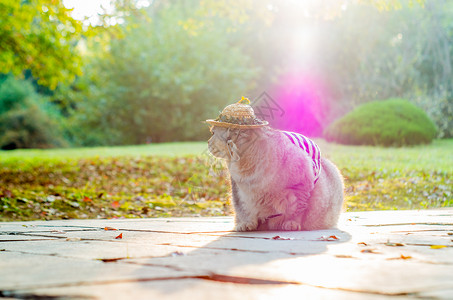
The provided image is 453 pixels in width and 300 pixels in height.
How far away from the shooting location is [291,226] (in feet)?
11.9

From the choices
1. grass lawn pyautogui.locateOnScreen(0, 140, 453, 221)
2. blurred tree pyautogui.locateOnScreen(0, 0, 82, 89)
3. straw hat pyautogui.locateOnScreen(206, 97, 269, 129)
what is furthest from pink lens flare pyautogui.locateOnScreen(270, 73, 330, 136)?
straw hat pyautogui.locateOnScreen(206, 97, 269, 129)

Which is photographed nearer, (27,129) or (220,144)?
(220,144)

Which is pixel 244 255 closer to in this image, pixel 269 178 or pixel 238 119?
pixel 269 178

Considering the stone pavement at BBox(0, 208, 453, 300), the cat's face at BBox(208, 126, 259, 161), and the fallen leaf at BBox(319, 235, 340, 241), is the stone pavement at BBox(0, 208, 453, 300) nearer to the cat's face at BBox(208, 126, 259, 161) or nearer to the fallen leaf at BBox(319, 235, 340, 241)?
the fallen leaf at BBox(319, 235, 340, 241)

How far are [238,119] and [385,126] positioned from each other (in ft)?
46.8

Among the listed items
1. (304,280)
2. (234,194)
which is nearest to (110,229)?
(234,194)

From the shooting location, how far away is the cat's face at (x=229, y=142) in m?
3.50

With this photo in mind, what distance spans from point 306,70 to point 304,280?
79.6ft

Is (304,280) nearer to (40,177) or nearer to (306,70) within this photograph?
(40,177)

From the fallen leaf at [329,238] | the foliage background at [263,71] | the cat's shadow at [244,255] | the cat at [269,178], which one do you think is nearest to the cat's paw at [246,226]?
the cat at [269,178]

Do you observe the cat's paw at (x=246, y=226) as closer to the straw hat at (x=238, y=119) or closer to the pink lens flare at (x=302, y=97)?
the straw hat at (x=238, y=119)

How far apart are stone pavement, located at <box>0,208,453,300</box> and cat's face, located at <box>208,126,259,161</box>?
56 cm

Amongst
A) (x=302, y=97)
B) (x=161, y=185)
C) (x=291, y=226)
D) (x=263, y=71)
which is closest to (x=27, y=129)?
(x=263, y=71)

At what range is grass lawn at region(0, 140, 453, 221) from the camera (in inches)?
287
